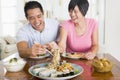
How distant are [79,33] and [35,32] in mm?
418

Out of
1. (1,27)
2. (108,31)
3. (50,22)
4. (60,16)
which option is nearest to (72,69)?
(50,22)

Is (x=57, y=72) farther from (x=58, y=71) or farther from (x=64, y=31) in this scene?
(x=64, y=31)

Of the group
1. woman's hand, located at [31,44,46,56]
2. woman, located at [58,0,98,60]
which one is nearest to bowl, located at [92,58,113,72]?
woman's hand, located at [31,44,46,56]

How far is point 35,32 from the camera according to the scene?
208 centimetres

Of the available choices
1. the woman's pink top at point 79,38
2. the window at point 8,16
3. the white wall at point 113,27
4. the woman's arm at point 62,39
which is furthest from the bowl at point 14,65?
the window at point 8,16

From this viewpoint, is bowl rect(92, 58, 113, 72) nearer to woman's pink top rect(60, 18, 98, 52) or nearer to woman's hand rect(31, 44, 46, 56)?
woman's hand rect(31, 44, 46, 56)

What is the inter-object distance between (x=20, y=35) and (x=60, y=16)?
273 centimetres

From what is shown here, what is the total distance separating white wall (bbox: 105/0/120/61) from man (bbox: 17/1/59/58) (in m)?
1.91

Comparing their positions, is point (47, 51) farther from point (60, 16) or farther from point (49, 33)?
point (60, 16)

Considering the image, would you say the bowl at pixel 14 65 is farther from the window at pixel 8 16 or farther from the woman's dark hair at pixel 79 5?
the window at pixel 8 16

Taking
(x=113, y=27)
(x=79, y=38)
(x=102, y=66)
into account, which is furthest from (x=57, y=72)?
(x=113, y=27)

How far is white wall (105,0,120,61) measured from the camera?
384 cm

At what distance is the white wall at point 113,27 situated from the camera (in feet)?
12.6

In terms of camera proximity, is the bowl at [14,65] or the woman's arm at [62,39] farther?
the woman's arm at [62,39]
